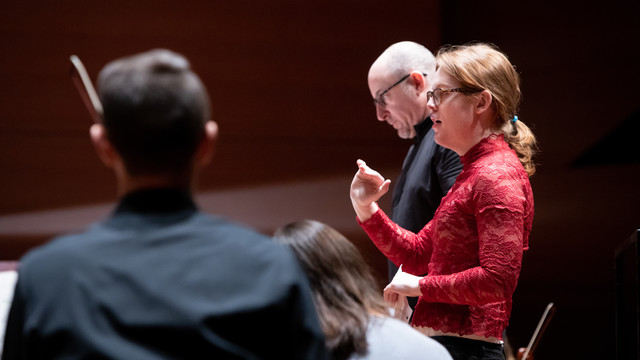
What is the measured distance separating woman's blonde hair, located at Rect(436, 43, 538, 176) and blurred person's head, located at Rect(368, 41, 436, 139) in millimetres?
666

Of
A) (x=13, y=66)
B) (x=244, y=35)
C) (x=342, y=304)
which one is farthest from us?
(x=244, y=35)

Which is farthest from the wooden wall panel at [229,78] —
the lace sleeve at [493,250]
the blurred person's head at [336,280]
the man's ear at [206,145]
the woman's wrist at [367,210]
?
the man's ear at [206,145]

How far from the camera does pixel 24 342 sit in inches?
28.8

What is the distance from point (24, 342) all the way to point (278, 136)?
2.97 m

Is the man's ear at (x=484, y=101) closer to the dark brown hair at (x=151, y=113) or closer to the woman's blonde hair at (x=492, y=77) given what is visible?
the woman's blonde hair at (x=492, y=77)

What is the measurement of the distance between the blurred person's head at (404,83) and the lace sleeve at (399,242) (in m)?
0.66

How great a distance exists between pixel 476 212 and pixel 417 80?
92 cm

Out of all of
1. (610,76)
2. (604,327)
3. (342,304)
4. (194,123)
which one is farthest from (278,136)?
(194,123)

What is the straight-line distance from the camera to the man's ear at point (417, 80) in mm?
2303

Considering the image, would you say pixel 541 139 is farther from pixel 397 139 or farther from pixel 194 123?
pixel 194 123

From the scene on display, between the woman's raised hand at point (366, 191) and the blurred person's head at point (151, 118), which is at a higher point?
the blurred person's head at point (151, 118)

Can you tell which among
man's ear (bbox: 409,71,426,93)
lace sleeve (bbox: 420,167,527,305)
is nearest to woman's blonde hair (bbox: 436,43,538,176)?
lace sleeve (bbox: 420,167,527,305)

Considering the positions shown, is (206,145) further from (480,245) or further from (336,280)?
(480,245)

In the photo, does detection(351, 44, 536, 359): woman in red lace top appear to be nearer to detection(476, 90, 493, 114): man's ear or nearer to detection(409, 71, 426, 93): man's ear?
detection(476, 90, 493, 114): man's ear
